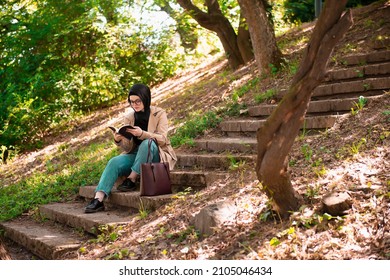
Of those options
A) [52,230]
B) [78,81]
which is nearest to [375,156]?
[52,230]

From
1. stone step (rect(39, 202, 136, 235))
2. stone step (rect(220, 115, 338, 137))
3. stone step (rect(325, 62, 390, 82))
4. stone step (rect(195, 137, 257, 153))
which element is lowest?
stone step (rect(39, 202, 136, 235))

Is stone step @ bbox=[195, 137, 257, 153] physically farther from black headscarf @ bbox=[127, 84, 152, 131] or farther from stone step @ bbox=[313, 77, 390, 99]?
stone step @ bbox=[313, 77, 390, 99]

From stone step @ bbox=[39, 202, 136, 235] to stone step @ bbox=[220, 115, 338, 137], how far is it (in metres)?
2.47

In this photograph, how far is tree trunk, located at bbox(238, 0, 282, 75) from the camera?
36.0 feet

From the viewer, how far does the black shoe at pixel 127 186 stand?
772 centimetres

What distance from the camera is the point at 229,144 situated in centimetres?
823

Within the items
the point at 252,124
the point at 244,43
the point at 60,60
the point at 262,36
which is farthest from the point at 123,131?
the point at 60,60

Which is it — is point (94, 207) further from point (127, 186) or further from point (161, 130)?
point (161, 130)

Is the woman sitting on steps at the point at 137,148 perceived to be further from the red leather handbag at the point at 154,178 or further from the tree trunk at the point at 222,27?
the tree trunk at the point at 222,27

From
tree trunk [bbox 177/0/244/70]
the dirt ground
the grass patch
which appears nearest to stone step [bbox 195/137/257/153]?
the dirt ground

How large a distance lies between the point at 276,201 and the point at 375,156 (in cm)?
133

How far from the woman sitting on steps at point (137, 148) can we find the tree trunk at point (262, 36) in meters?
4.12

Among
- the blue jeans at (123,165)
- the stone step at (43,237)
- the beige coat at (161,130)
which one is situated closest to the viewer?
the stone step at (43,237)

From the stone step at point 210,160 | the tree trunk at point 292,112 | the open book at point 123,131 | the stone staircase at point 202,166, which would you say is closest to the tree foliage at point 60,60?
the stone staircase at point 202,166
